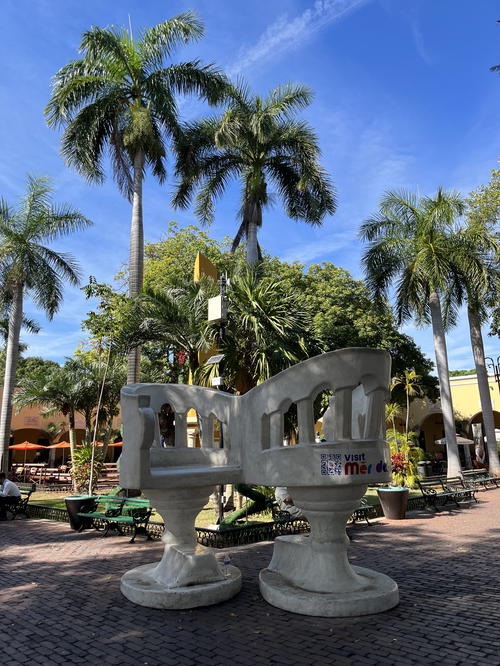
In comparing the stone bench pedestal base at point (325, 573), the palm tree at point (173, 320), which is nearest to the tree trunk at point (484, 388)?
the palm tree at point (173, 320)

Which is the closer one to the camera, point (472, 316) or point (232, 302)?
point (232, 302)

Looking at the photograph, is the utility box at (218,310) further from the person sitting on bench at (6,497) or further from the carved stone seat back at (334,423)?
the person sitting on bench at (6,497)

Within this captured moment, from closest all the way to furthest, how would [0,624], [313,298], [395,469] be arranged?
[0,624] < [395,469] < [313,298]

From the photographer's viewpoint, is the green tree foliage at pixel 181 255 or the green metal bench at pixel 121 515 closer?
the green metal bench at pixel 121 515

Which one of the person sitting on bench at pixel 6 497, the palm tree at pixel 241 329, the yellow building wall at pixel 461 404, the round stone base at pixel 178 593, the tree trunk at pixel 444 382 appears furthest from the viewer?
the yellow building wall at pixel 461 404

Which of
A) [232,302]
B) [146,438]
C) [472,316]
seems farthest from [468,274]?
[146,438]

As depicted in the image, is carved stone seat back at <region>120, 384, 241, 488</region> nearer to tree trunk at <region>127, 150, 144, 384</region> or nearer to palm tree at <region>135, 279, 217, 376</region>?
palm tree at <region>135, 279, 217, 376</region>

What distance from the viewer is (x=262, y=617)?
548cm

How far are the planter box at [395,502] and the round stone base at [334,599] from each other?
663 centimetres

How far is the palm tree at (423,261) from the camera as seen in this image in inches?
809

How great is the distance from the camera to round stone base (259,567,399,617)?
213 inches

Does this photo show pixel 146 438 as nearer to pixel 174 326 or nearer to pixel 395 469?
pixel 174 326

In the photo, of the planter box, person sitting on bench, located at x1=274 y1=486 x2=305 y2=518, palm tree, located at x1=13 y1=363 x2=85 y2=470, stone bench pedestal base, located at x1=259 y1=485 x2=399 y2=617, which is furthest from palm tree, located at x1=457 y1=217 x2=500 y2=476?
palm tree, located at x1=13 y1=363 x2=85 y2=470

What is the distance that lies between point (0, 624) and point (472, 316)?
23447 millimetres
